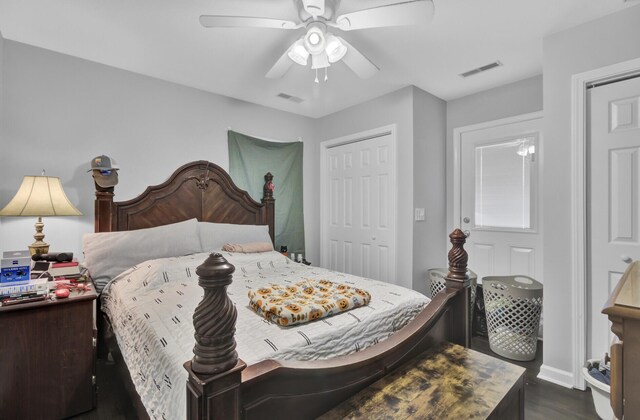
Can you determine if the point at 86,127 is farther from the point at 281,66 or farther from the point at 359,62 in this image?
the point at 359,62

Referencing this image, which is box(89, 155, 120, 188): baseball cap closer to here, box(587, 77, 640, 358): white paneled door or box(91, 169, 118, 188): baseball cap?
box(91, 169, 118, 188): baseball cap

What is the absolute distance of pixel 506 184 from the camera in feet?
10.0

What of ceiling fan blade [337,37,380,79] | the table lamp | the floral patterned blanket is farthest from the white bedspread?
ceiling fan blade [337,37,380,79]

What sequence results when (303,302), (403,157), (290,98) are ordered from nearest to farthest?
1. (303,302)
2. (403,157)
3. (290,98)

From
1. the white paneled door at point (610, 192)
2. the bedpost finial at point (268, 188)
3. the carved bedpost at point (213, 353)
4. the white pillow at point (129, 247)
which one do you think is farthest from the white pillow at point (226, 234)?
the white paneled door at point (610, 192)

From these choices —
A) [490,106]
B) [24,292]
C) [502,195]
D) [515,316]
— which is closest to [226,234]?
[24,292]

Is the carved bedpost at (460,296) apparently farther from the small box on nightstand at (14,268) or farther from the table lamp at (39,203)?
the table lamp at (39,203)

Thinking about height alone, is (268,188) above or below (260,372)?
above

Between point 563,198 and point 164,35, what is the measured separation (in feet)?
10.1

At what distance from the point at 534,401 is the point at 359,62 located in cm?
251

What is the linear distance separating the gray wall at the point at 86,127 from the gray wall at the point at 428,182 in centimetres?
205

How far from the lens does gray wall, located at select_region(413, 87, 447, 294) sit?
3.12m

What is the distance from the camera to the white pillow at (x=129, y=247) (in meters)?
2.26

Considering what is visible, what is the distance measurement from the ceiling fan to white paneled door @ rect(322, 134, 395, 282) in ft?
4.98
